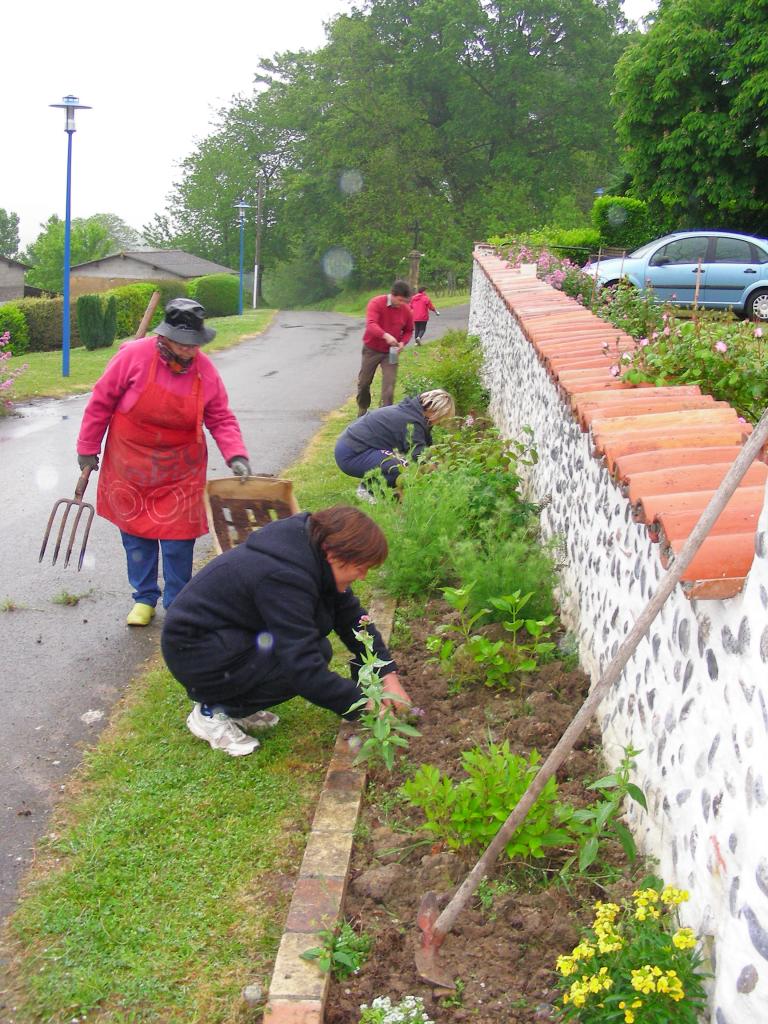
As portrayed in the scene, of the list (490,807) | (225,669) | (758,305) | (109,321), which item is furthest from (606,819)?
(109,321)

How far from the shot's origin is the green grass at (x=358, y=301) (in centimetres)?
3769

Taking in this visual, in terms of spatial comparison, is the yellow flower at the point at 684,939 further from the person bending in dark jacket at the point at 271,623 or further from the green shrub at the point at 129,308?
the green shrub at the point at 129,308

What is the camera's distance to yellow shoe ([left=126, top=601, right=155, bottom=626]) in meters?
5.43

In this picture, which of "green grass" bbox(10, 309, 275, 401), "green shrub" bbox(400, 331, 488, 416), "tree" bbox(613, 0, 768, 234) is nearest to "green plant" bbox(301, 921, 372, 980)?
"green shrub" bbox(400, 331, 488, 416)

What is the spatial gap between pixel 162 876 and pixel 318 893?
574 mm

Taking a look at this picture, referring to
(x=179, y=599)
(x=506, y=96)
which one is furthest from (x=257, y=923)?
(x=506, y=96)

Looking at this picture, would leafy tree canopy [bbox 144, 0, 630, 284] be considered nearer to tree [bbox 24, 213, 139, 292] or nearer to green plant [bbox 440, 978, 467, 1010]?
tree [bbox 24, 213, 139, 292]

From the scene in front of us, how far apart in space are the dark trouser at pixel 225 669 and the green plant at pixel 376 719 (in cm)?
34

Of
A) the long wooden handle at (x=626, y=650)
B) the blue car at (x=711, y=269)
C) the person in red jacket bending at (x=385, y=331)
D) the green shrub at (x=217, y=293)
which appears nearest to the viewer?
the long wooden handle at (x=626, y=650)

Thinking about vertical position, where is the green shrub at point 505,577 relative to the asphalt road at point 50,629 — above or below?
above

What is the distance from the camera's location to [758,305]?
14.8 meters

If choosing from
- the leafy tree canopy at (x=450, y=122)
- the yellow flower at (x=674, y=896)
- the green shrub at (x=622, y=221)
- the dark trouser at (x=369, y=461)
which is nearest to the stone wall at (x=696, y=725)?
the yellow flower at (x=674, y=896)

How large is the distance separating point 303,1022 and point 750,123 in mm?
22395

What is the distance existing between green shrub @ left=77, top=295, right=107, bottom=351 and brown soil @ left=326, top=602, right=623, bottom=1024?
21.7m
